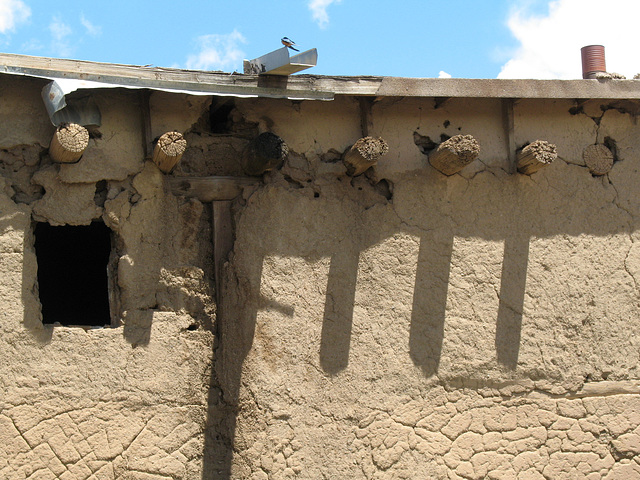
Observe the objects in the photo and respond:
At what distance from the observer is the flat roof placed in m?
4.20

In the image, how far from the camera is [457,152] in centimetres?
481

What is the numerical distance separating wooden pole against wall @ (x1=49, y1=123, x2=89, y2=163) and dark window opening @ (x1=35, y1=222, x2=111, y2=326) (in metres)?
2.16

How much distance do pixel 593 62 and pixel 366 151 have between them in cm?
196

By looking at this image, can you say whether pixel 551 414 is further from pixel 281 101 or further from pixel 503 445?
pixel 281 101

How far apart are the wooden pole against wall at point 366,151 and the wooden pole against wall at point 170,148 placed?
1.08 meters

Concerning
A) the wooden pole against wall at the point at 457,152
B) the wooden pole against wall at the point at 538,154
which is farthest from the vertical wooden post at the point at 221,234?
the wooden pole against wall at the point at 538,154

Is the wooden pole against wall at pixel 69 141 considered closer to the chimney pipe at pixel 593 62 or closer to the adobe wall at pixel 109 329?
the adobe wall at pixel 109 329

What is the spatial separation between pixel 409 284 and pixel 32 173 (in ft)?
8.14

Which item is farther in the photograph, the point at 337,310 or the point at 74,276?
the point at 74,276

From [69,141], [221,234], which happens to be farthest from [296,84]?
[69,141]

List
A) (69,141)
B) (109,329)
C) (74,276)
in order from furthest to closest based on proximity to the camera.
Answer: (74,276) → (109,329) → (69,141)

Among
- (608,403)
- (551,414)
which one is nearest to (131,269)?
(551,414)

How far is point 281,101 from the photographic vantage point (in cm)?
494

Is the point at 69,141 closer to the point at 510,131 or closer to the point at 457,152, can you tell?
the point at 457,152
